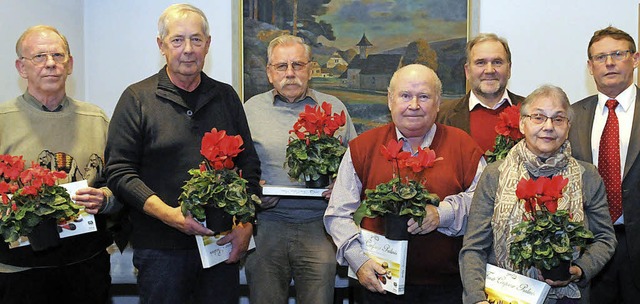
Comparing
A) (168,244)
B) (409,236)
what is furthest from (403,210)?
(168,244)

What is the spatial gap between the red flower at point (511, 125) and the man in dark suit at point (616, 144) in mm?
370

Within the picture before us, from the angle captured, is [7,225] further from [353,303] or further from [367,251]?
[353,303]

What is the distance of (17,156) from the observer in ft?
9.59

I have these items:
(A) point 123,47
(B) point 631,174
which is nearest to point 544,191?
(B) point 631,174

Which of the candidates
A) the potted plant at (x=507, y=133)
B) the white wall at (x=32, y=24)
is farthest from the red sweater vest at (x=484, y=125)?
the white wall at (x=32, y=24)

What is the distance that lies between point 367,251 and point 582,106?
148cm

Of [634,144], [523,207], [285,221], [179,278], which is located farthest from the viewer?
[285,221]

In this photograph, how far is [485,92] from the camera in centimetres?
351

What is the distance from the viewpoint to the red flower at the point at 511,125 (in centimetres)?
305

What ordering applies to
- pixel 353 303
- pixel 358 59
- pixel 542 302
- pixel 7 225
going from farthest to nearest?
pixel 358 59 < pixel 353 303 < pixel 7 225 < pixel 542 302

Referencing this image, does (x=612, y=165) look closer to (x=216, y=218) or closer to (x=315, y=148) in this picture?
(x=315, y=148)

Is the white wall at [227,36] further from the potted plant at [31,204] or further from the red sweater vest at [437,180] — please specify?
the red sweater vest at [437,180]

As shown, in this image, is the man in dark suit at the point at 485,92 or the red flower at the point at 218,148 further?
the man in dark suit at the point at 485,92

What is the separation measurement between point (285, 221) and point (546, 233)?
1440mm
